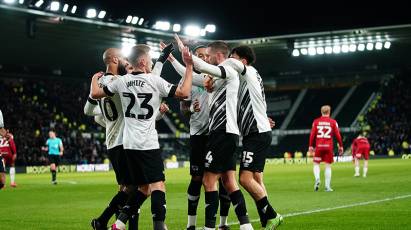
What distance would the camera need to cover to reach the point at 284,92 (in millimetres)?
65688

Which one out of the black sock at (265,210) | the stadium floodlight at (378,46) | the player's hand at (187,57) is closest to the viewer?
the player's hand at (187,57)

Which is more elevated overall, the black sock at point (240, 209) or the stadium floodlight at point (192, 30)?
the stadium floodlight at point (192, 30)

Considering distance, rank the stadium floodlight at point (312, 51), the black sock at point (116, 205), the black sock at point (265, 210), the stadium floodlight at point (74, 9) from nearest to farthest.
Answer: the black sock at point (116, 205)
the black sock at point (265, 210)
the stadium floodlight at point (74, 9)
the stadium floodlight at point (312, 51)

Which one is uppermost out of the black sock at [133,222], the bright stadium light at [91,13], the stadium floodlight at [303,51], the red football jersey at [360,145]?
the bright stadium light at [91,13]

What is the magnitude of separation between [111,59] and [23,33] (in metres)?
35.6

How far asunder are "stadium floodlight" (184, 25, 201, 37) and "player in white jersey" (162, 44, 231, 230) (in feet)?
118

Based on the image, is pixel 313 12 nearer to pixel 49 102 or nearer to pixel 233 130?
pixel 49 102

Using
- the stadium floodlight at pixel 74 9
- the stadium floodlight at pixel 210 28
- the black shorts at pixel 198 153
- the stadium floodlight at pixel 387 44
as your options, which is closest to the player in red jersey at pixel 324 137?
the black shorts at pixel 198 153

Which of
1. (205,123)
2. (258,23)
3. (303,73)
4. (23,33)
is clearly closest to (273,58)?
(303,73)

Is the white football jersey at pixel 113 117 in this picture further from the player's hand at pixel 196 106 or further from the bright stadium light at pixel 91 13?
the bright stadium light at pixel 91 13

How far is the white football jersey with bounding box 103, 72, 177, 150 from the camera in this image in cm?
842

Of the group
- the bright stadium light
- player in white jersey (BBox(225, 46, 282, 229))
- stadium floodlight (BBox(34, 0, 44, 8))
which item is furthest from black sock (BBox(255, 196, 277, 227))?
the bright stadium light

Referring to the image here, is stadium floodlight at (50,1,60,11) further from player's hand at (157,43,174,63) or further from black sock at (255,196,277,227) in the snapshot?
black sock at (255,196,277,227)

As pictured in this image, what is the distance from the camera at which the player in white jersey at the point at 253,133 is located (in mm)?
9258
